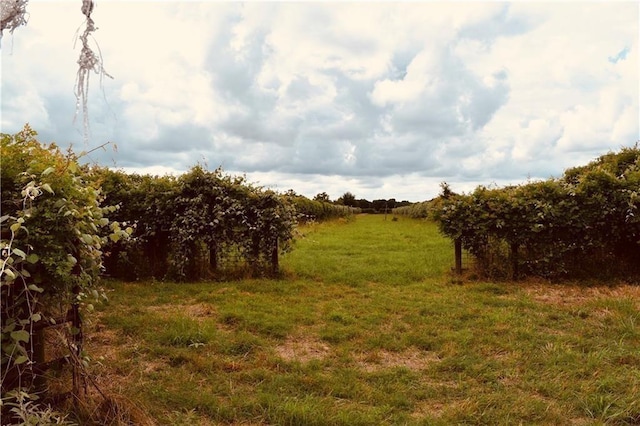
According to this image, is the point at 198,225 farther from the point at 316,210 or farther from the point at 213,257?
the point at 316,210

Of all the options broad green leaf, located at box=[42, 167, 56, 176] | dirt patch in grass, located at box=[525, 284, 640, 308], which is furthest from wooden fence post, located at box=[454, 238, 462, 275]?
broad green leaf, located at box=[42, 167, 56, 176]

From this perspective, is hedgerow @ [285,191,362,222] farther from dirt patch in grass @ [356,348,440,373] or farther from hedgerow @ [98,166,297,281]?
dirt patch in grass @ [356,348,440,373]

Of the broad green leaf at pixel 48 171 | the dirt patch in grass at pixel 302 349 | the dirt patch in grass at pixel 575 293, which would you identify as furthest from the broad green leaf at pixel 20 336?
the dirt patch in grass at pixel 575 293

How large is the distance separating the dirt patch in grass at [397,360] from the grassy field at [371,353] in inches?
0.9

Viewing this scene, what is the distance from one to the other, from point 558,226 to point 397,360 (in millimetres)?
5780

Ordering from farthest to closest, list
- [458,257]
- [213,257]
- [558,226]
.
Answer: [458,257] → [213,257] → [558,226]

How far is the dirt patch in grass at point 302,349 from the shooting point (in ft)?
17.5

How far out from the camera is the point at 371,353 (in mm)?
5438

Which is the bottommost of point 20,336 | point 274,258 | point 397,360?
point 397,360

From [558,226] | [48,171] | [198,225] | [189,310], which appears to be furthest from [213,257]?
[558,226]

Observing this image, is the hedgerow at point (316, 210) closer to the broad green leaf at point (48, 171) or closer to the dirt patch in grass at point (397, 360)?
the dirt patch in grass at point (397, 360)

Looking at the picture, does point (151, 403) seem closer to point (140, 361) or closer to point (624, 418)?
point (140, 361)

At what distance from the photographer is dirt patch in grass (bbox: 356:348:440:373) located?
5.11m

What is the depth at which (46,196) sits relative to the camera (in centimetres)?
323
